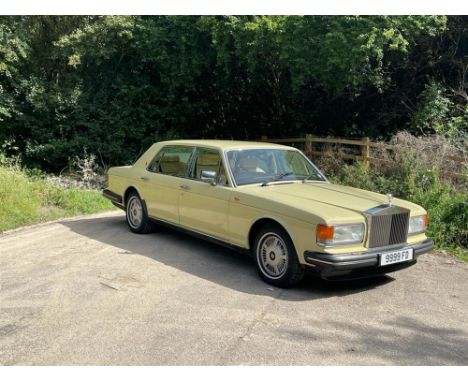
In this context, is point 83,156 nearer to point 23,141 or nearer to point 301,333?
point 23,141

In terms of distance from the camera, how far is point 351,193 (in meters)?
6.05

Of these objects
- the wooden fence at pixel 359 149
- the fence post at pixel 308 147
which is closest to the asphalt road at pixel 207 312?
the wooden fence at pixel 359 149

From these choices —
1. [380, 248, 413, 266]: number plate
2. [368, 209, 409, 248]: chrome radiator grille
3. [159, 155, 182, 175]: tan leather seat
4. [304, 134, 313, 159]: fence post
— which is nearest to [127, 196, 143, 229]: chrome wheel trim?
[159, 155, 182, 175]: tan leather seat

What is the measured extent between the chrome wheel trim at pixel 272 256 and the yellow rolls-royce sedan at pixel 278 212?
0.01 meters

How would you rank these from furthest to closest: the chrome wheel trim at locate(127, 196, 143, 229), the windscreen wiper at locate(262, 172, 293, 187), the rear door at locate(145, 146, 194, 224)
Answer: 1. the chrome wheel trim at locate(127, 196, 143, 229)
2. the rear door at locate(145, 146, 194, 224)
3. the windscreen wiper at locate(262, 172, 293, 187)

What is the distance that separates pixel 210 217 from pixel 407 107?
9109 mm

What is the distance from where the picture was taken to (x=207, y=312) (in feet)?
15.3

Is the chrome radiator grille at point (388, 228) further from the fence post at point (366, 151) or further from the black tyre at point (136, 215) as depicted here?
the fence post at point (366, 151)

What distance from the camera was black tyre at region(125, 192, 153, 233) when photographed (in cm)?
775

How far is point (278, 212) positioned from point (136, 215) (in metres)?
3.37

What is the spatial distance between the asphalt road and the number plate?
40 centimetres

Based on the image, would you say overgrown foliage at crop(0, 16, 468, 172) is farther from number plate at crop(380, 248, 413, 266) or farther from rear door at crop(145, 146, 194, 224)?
number plate at crop(380, 248, 413, 266)

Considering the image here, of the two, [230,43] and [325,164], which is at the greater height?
[230,43]
